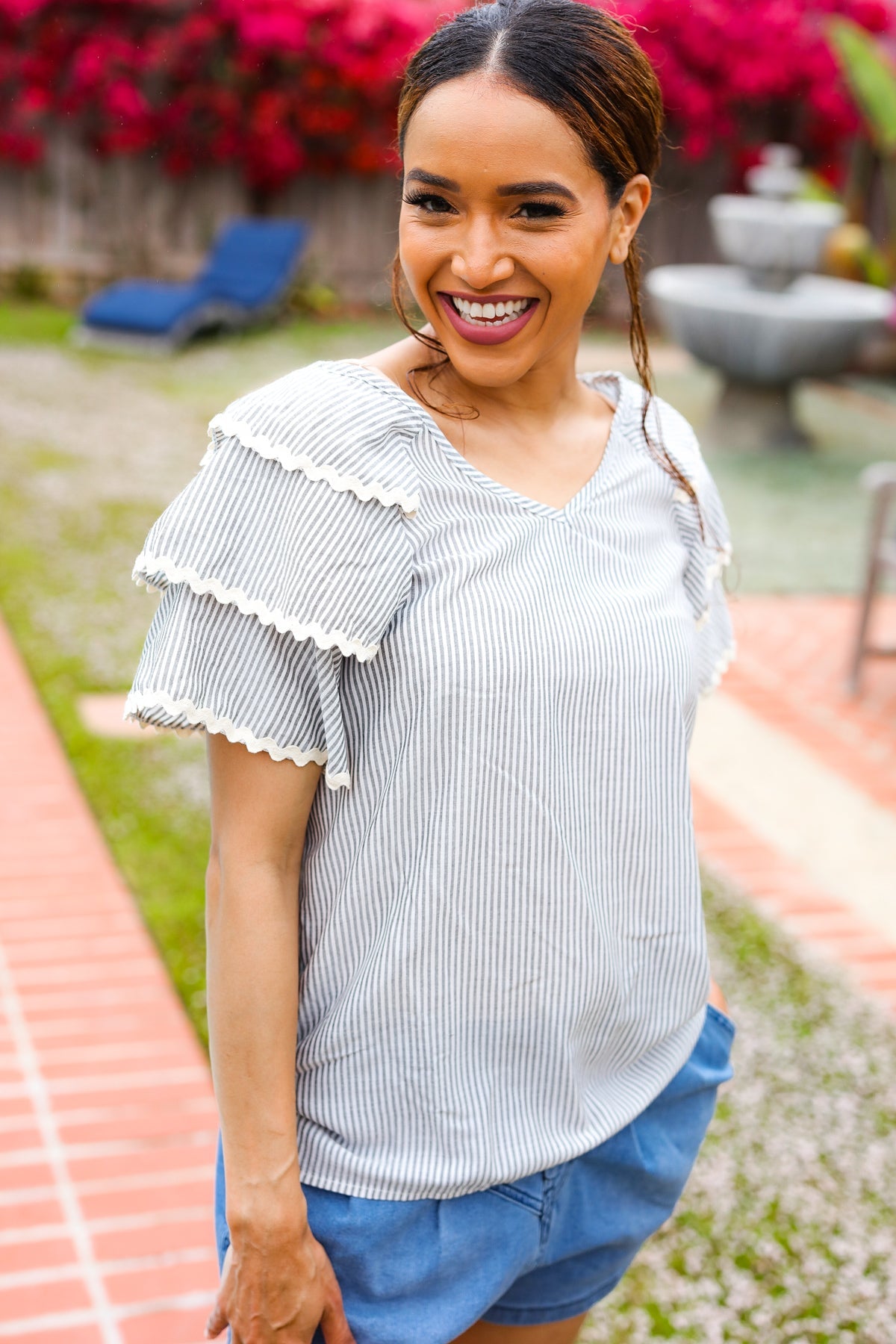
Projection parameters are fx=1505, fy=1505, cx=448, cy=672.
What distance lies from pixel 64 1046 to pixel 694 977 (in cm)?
211

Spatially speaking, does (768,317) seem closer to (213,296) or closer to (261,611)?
(213,296)

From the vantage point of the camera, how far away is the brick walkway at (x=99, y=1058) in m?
2.73

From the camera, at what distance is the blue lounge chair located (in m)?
11.5

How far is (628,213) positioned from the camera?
5.28ft

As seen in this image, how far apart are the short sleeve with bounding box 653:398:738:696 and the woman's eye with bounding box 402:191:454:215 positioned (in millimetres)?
432

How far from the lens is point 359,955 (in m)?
1.48

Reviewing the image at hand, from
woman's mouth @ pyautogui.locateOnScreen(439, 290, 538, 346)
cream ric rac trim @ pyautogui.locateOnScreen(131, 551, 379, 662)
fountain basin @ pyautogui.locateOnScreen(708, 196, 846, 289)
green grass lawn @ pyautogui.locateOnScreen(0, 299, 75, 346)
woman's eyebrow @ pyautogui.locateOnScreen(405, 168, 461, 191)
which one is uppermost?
woman's eyebrow @ pyautogui.locateOnScreen(405, 168, 461, 191)

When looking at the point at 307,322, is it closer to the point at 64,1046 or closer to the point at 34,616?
the point at 34,616

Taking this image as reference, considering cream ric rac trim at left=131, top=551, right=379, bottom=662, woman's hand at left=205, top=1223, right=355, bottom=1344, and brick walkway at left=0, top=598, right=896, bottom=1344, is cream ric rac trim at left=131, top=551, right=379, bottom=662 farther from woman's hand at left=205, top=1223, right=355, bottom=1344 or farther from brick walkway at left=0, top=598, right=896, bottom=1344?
brick walkway at left=0, top=598, right=896, bottom=1344

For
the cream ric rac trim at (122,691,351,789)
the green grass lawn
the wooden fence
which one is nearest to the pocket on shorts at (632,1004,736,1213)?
the cream ric rac trim at (122,691,351,789)

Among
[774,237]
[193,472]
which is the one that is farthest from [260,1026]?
[774,237]

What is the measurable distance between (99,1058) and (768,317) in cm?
762

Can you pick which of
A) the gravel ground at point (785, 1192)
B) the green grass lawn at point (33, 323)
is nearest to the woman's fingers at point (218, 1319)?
the gravel ground at point (785, 1192)

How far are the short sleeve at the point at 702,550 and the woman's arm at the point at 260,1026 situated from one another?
22.8 inches
